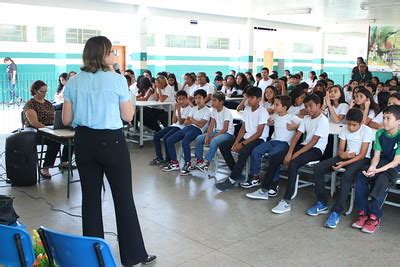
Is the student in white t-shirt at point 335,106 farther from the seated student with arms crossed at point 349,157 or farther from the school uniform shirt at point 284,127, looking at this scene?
the seated student with arms crossed at point 349,157

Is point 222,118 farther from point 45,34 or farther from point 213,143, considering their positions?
point 45,34

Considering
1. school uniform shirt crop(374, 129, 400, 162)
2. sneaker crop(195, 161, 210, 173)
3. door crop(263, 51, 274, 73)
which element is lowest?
sneaker crop(195, 161, 210, 173)

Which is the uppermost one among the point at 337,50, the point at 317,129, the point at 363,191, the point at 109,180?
the point at 337,50

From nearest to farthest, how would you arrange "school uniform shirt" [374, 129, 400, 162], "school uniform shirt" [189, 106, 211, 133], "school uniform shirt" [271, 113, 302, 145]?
"school uniform shirt" [374, 129, 400, 162] → "school uniform shirt" [271, 113, 302, 145] → "school uniform shirt" [189, 106, 211, 133]

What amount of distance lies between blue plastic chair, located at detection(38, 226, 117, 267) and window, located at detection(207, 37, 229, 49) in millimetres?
15949

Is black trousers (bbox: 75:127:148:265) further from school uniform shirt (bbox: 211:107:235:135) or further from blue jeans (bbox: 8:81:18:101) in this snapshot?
blue jeans (bbox: 8:81:18:101)

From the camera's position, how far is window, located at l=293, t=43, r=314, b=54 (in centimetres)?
2047

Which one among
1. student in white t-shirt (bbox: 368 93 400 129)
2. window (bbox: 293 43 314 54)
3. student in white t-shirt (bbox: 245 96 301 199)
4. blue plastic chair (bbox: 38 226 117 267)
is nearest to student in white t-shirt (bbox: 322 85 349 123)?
student in white t-shirt (bbox: 368 93 400 129)

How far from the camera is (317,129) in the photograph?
4531mm

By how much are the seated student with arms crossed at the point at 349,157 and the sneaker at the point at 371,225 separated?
26 centimetres

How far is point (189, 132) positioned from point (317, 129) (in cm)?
187

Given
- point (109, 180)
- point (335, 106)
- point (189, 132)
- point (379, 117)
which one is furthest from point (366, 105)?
point (109, 180)

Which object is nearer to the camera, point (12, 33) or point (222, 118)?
point (222, 118)

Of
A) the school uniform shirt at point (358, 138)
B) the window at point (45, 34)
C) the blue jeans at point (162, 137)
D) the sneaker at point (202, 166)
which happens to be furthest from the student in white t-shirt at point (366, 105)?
the window at point (45, 34)
